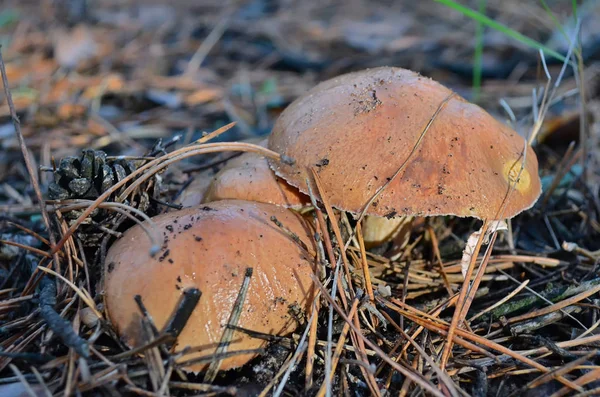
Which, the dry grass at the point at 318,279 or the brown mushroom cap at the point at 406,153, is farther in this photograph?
the brown mushroom cap at the point at 406,153

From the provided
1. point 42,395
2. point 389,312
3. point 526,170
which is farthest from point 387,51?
point 42,395

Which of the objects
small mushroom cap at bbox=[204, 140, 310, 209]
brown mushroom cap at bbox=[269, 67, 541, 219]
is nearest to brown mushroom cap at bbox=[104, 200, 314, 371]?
small mushroom cap at bbox=[204, 140, 310, 209]

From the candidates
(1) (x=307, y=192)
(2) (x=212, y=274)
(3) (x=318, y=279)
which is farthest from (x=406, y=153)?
(2) (x=212, y=274)

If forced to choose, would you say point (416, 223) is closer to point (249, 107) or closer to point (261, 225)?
point (261, 225)

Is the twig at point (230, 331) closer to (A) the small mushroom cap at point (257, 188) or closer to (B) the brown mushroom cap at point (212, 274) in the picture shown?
(B) the brown mushroom cap at point (212, 274)

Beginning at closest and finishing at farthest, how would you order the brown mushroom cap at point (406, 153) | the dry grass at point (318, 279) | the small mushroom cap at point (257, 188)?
1. the dry grass at point (318, 279)
2. the brown mushroom cap at point (406, 153)
3. the small mushroom cap at point (257, 188)

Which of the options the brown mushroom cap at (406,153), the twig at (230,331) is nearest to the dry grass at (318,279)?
the twig at (230,331)
